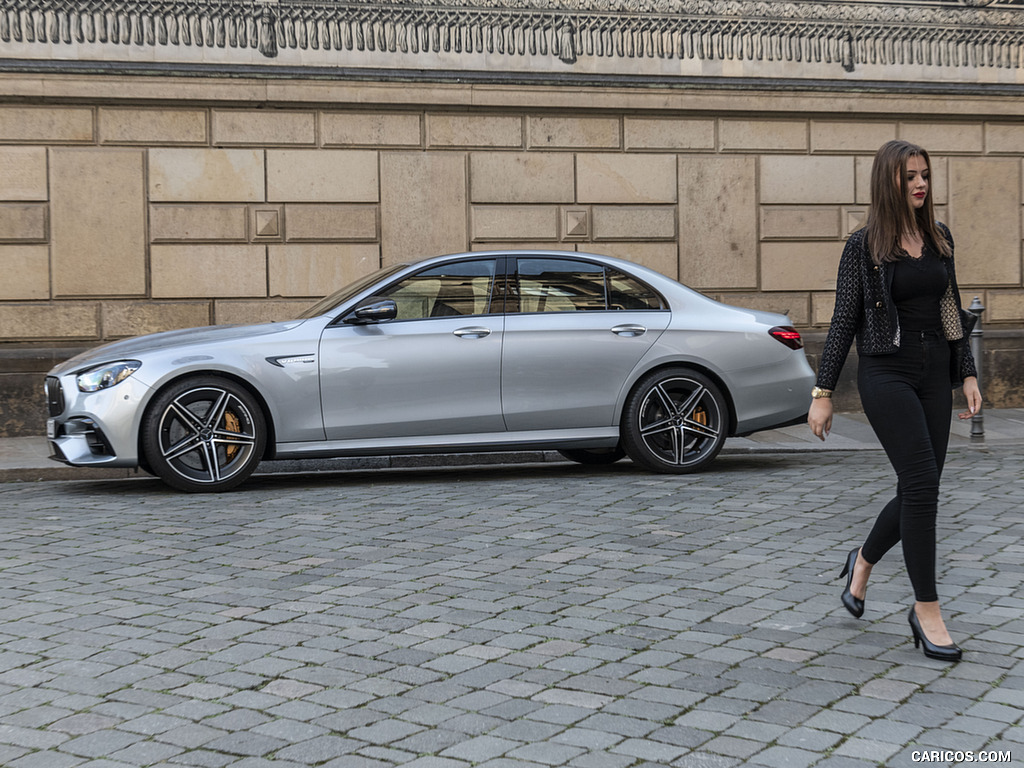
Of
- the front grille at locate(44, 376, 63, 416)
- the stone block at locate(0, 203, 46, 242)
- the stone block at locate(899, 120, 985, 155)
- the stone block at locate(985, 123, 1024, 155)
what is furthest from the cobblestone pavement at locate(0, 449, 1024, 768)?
the stone block at locate(985, 123, 1024, 155)

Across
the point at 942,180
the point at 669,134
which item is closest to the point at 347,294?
the point at 669,134

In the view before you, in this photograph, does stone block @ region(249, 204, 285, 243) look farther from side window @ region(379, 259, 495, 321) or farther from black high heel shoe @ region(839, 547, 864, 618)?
black high heel shoe @ region(839, 547, 864, 618)

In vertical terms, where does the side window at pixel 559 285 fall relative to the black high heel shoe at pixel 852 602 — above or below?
above

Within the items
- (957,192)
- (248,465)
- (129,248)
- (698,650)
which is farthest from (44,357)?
(957,192)

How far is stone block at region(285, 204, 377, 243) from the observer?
12906 mm

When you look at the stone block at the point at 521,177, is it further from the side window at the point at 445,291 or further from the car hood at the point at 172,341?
Result: the car hood at the point at 172,341

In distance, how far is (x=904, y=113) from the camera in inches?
567

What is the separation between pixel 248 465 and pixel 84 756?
4.79 m

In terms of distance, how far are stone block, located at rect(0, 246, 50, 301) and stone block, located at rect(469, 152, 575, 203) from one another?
4377 millimetres

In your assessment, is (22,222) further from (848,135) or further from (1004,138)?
(1004,138)

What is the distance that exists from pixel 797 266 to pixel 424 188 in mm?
4290

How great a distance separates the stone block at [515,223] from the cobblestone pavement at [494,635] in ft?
20.0

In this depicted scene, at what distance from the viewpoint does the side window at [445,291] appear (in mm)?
8445

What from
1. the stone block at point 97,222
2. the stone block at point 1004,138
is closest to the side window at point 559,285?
the stone block at point 97,222
